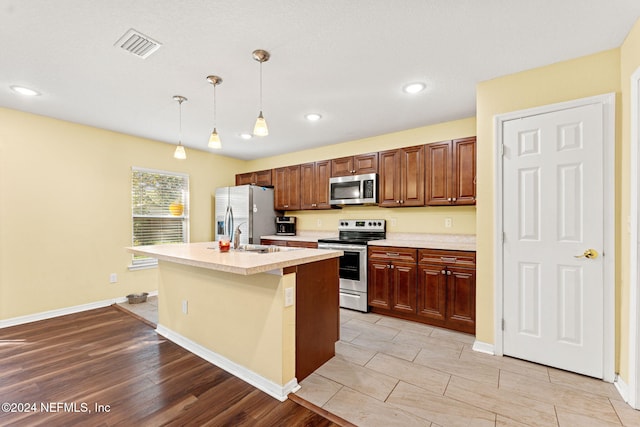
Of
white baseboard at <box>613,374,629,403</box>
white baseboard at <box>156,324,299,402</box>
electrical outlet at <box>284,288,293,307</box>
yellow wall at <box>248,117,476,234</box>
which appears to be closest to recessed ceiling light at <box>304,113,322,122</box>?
yellow wall at <box>248,117,476,234</box>

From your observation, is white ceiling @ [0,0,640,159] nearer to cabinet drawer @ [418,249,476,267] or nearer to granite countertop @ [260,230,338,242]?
cabinet drawer @ [418,249,476,267]

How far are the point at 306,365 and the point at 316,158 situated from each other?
137 inches

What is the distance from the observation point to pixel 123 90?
8.91ft

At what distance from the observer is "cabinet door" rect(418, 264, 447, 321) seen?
10.1 ft

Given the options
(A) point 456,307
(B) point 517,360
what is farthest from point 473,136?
(B) point 517,360

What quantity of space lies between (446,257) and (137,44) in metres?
3.33

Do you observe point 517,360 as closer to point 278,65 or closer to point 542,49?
point 542,49

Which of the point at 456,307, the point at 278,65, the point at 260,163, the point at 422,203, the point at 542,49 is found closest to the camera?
the point at 542,49

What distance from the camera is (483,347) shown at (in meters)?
2.56

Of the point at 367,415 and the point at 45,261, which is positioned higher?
the point at 45,261

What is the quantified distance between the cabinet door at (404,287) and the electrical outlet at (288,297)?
5.89 ft

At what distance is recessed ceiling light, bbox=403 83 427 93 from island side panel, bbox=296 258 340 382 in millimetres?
1771

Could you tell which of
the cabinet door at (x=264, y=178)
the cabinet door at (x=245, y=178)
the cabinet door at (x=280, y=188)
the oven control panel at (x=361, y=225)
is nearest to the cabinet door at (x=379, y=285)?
the oven control panel at (x=361, y=225)

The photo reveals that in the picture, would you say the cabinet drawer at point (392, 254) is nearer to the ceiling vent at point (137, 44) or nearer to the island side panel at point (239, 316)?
the island side panel at point (239, 316)
